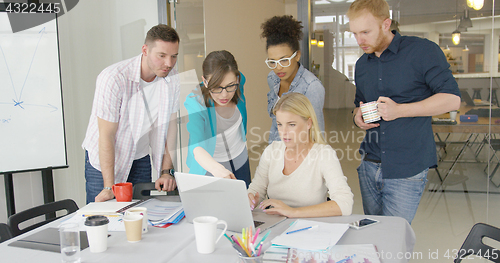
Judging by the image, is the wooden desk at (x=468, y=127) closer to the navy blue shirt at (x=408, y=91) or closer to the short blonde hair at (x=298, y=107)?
the navy blue shirt at (x=408, y=91)

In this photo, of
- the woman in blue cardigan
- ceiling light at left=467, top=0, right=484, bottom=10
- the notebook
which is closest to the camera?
the notebook

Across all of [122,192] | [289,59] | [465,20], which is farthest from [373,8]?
[122,192]

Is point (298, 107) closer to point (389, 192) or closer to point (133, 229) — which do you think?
point (389, 192)

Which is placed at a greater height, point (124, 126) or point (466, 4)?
point (466, 4)

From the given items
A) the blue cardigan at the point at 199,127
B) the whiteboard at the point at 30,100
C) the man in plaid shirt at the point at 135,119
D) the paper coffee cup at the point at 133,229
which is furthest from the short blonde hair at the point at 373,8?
the whiteboard at the point at 30,100

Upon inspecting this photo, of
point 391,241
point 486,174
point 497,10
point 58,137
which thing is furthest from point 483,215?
point 58,137

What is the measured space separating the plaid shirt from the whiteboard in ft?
1.64

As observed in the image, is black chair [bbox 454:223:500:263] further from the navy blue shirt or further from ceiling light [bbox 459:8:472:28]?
ceiling light [bbox 459:8:472:28]

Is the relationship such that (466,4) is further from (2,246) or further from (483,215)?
(2,246)

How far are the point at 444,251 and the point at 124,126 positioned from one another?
8.06 ft

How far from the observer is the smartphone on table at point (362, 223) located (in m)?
1.40

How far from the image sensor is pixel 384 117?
180 cm

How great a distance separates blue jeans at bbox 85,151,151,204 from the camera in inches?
88.7

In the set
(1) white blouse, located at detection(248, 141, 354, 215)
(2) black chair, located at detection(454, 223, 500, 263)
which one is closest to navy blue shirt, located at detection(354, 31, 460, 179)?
(1) white blouse, located at detection(248, 141, 354, 215)
